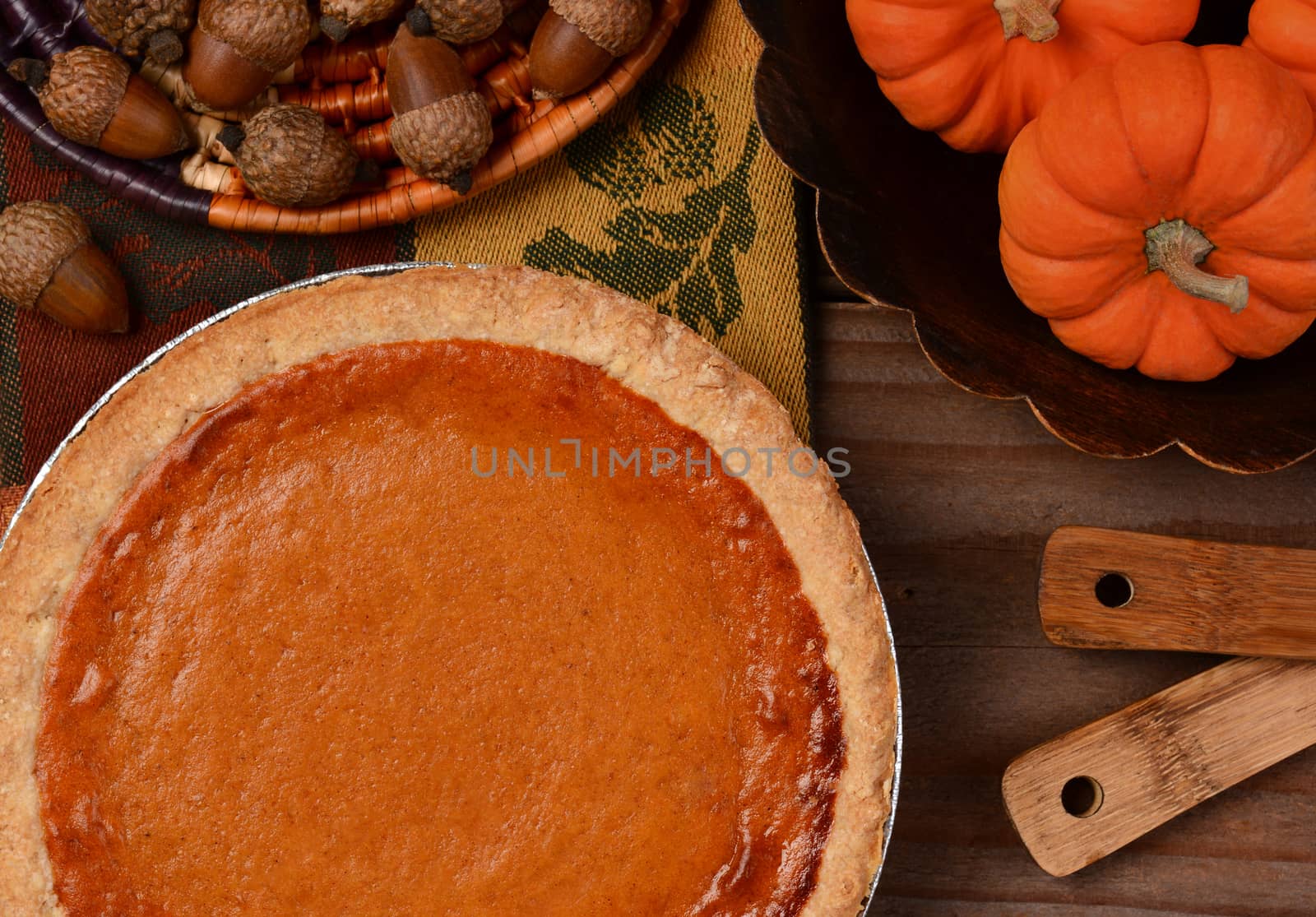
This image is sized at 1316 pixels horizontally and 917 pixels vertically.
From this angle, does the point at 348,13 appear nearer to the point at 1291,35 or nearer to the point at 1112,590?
the point at 1291,35

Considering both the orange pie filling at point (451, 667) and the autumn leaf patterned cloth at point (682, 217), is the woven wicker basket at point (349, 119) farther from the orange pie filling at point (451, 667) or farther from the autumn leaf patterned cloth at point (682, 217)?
the orange pie filling at point (451, 667)

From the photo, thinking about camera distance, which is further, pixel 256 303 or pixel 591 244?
pixel 591 244

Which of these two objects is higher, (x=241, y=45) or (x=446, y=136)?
(x=241, y=45)

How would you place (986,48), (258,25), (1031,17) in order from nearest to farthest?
1. (1031,17)
2. (986,48)
3. (258,25)

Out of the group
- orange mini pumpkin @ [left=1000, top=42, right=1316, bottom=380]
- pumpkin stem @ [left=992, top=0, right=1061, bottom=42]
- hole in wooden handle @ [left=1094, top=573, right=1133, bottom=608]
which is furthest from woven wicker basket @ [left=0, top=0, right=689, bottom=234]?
hole in wooden handle @ [left=1094, top=573, right=1133, bottom=608]

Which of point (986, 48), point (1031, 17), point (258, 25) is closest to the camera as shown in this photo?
point (1031, 17)

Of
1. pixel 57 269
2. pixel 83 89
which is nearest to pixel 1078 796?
pixel 57 269

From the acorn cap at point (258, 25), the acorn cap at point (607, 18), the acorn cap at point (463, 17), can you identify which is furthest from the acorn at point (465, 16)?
the acorn cap at point (258, 25)

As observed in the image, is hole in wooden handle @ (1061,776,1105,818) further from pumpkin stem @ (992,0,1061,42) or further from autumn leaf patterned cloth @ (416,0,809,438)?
pumpkin stem @ (992,0,1061,42)
